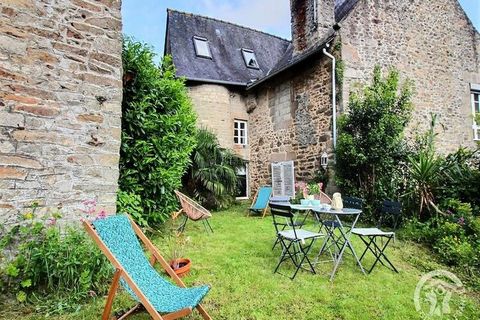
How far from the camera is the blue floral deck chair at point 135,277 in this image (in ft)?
7.40

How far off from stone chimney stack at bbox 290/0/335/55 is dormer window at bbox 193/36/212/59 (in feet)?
13.0

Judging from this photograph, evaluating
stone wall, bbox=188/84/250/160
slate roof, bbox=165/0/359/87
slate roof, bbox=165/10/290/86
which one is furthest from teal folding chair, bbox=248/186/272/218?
slate roof, bbox=165/10/290/86

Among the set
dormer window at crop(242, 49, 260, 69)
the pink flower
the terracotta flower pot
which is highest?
dormer window at crop(242, 49, 260, 69)

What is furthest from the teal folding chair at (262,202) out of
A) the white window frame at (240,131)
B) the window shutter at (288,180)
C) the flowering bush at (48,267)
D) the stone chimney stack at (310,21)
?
the flowering bush at (48,267)

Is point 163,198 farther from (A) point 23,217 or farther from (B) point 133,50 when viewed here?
(B) point 133,50

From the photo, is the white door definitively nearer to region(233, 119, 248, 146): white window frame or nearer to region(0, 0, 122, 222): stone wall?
region(233, 119, 248, 146): white window frame

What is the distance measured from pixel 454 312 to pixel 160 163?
4580 mm

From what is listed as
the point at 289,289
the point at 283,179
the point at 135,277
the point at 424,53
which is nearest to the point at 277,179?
the point at 283,179

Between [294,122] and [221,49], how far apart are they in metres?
5.58

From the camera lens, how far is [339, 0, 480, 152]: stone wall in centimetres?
861

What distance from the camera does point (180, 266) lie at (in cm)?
387

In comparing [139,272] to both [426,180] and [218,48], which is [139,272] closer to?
[426,180]

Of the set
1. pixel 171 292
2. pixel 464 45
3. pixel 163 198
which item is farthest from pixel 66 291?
pixel 464 45

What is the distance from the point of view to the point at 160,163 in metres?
5.22
